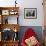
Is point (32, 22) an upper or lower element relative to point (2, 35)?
upper

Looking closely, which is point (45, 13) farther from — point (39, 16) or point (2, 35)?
point (2, 35)

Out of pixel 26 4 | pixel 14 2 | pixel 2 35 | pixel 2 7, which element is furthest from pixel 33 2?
pixel 2 35

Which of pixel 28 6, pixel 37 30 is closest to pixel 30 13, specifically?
pixel 28 6

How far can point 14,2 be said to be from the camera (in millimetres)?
5984

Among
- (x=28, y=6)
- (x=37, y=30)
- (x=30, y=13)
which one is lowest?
(x=37, y=30)

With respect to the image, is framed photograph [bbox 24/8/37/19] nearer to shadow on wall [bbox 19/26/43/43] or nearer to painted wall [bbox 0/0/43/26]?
painted wall [bbox 0/0/43/26]

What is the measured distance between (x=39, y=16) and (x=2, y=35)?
1.60 metres

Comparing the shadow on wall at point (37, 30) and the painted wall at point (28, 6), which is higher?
the painted wall at point (28, 6)

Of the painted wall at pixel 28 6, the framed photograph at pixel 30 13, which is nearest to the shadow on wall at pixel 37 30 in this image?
the painted wall at pixel 28 6

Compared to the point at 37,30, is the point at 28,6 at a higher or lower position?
higher

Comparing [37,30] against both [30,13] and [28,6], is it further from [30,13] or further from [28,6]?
[28,6]

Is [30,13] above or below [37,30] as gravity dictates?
above

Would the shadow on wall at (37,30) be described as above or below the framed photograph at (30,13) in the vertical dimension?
below

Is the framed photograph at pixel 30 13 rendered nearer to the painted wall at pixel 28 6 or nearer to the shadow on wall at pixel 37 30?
the painted wall at pixel 28 6
